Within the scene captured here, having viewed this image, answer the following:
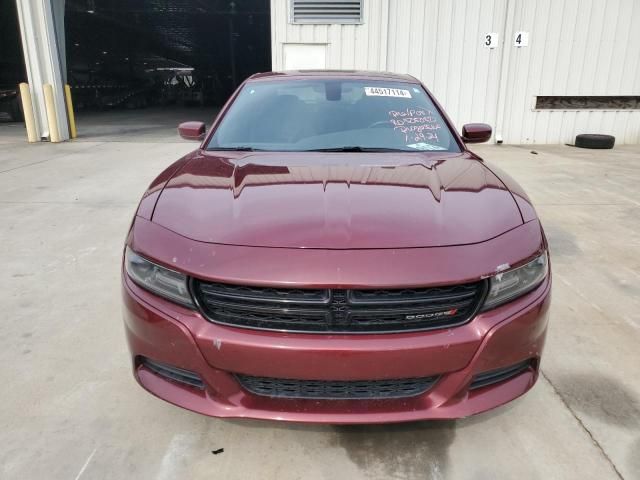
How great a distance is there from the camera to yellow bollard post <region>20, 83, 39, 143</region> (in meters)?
10.4

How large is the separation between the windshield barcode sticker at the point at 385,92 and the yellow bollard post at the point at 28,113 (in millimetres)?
9849

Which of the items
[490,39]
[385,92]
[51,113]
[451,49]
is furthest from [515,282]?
[51,113]

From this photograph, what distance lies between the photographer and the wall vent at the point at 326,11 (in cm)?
994

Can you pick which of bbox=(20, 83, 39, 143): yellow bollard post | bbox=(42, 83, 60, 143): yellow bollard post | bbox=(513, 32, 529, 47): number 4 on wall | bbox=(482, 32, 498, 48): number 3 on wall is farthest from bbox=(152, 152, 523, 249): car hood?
bbox=(20, 83, 39, 143): yellow bollard post

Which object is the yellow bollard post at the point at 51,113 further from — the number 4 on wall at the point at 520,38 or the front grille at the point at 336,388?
the front grille at the point at 336,388

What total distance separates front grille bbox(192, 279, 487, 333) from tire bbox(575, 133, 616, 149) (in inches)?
410

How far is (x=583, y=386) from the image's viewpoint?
2.34 meters

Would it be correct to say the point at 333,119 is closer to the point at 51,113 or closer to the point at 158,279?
the point at 158,279

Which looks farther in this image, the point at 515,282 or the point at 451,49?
the point at 451,49

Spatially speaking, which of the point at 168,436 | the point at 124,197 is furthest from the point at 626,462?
the point at 124,197

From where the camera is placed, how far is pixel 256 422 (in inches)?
81.7

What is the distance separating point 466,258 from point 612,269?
2.73 meters

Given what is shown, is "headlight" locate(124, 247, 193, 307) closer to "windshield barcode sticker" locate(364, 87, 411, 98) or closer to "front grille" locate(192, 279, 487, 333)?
"front grille" locate(192, 279, 487, 333)

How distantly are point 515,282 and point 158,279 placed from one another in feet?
4.10
